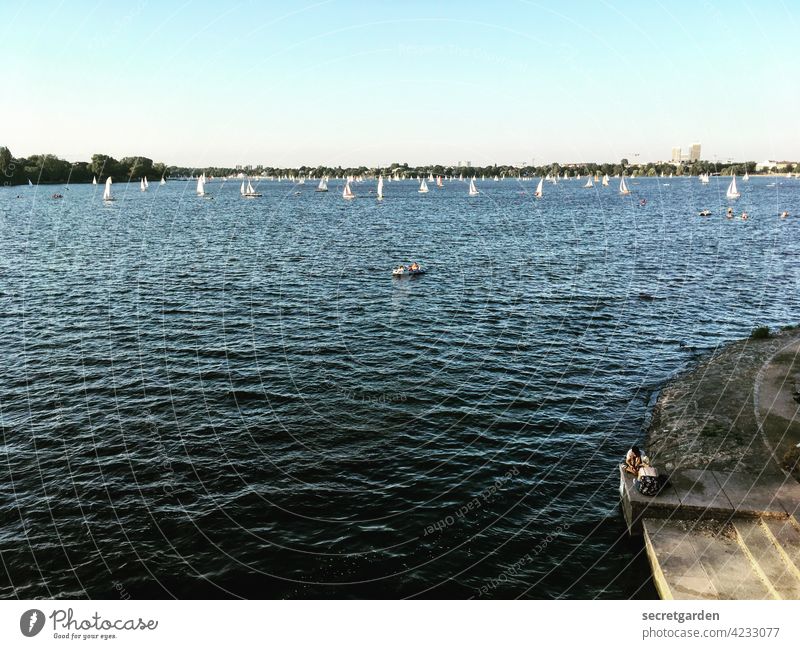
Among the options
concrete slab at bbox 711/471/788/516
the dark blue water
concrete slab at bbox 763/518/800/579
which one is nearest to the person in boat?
the dark blue water

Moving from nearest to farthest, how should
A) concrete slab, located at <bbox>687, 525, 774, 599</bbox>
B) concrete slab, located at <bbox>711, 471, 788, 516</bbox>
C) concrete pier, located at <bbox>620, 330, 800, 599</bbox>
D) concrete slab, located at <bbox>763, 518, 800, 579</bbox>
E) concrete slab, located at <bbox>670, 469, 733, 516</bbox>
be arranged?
concrete slab, located at <bbox>687, 525, 774, 599</bbox>
concrete slab, located at <bbox>763, 518, 800, 579</bbox>
concrete pier, located at <bbox>620, 330, 800, 599</bbox>
concrete slab, located at <bbox>711, 471, 788, 516</bbox>
concrete slab, located at <bbox>670, 469, 733, 516</bbox>

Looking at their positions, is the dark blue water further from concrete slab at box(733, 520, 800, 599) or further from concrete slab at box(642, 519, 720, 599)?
concrete slab at box(733, 520, 800, 599)

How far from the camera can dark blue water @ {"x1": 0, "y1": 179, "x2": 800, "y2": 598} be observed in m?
23.1

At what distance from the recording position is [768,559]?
Result: 19.7 m

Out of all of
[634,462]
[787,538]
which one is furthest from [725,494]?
[634,462]

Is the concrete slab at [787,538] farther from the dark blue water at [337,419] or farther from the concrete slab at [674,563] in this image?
the dark blue water at [337,419]

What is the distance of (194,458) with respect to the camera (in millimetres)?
30828

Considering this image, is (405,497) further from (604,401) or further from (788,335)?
(788,335)

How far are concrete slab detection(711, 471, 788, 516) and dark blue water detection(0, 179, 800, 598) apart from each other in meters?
4.68

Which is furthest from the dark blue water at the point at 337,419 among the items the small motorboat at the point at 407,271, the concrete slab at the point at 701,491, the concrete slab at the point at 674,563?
the concrete slab at the point at 701,491

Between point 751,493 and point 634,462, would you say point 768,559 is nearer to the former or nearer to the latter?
point 751,493

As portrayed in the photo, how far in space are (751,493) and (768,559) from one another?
4.37 metres

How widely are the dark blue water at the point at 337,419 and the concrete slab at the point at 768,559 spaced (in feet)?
12.8

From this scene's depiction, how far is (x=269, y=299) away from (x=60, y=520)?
4071 cm
